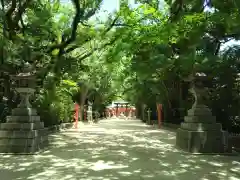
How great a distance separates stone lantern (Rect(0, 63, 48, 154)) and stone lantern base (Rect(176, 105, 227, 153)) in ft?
19.2

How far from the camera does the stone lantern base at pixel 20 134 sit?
12.1 metres

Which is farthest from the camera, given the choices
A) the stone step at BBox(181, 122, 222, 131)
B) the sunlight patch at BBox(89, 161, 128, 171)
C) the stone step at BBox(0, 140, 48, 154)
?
the stone step at BBox(181, 122, 222, 131)

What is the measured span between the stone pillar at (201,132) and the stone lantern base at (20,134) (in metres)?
5.87

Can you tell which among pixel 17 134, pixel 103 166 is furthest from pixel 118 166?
pixel 17 134

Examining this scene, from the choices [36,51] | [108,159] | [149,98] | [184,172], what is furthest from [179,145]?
[149,98]

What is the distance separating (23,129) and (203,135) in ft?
22.3

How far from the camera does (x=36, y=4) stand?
14.8m

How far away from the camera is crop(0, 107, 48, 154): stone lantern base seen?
12.1 m

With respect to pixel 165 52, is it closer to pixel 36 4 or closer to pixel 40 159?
pixel 36 4

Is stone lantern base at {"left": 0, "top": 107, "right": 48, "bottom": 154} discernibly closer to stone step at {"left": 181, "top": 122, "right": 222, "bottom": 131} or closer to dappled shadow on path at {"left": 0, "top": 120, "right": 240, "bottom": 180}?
dappled shadow on path at {"left": 0, "top": 120, "right": 240, "bottom": 180}

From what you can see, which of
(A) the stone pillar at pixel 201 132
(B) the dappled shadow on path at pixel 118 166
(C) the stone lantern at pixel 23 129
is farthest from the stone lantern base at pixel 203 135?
(C) the stone lantern at pixel 23 129

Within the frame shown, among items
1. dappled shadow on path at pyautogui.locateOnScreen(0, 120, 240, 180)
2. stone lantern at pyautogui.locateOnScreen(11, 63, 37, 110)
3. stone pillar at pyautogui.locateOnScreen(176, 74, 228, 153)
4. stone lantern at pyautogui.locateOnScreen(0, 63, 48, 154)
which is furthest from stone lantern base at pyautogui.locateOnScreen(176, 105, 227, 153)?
stone lantern at pyautogui.locateOnScreen(11, 63, 37, 110)

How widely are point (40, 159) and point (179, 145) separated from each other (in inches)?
237

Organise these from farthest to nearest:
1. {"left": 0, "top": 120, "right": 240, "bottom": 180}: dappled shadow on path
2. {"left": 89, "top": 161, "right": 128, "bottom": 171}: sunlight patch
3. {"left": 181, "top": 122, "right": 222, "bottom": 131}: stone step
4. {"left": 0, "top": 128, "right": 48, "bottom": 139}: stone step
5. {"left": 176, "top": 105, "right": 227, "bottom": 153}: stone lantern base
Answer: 1. {"left": 181, "top": 122, "right": 222, "bottom": 131}: stone step
2. {"left": 176, "top": 105, "right": 227, "bottom": 153}: stone lantern base
3. {"left": 0, "top": 128, "right": 48, "bottom": 139}: stone step
4. {"left": 89, "top": 161, "right": 128, "bottom": 171}: sunlight patch
5. {"left": 0, "top": 120, "right": 240, "bottom": 180}: dappled shadow on path
